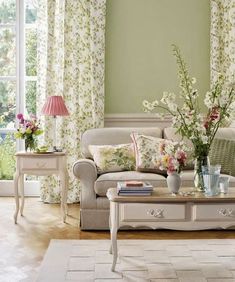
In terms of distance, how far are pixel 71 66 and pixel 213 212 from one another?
3.07 m

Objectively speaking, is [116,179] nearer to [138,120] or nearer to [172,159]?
[172,159]

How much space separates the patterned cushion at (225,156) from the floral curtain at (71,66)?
1587 mm

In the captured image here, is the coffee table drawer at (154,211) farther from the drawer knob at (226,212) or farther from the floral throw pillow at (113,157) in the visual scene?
the floral throw pillow at (113,157)

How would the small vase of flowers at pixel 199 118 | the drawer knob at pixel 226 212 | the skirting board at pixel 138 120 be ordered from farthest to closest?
the skirting board at pixel 138 120, the small vase of flowers at pixel 199 118, the drawer knob at pixel 226 212

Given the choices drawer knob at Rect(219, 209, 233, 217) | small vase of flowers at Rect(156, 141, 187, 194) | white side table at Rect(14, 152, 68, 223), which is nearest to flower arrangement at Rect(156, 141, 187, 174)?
small vase of flowers at Rect(156, 141, 187, 194)

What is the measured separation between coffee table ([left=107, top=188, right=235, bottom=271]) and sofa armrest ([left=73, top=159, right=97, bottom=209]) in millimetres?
1120

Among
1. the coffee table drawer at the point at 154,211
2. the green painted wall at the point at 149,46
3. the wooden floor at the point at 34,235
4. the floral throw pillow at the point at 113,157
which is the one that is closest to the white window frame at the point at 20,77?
the wooden floor at the point at 34,235

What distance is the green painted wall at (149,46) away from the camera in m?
6.02

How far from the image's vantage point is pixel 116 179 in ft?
14.8

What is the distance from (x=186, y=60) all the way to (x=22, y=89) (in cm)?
202

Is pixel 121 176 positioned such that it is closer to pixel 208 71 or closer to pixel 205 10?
pixel 208 71

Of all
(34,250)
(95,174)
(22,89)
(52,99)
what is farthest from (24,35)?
(34,250)

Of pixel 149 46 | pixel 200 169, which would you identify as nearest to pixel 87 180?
pixel 200 169

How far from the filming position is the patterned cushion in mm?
4812
